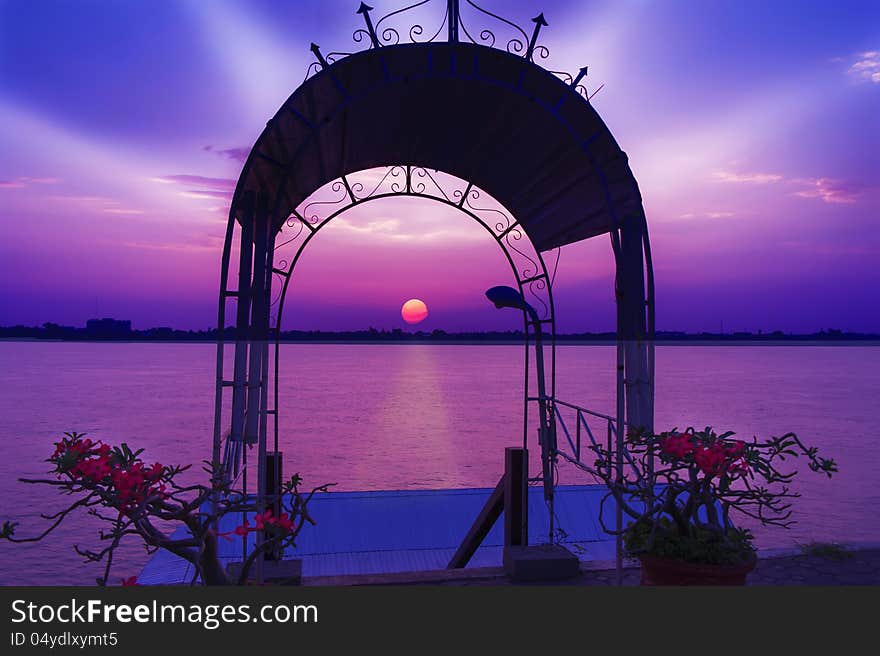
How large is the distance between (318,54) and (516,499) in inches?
198

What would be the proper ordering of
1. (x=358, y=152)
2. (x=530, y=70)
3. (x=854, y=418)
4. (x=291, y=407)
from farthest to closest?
(x=291, y=407) → (x=854, y=418) → (x=358, y=152) → (x=530, y=70)

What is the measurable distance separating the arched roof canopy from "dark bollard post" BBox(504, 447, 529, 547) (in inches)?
103

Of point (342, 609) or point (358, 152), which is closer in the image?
point (342, 609)

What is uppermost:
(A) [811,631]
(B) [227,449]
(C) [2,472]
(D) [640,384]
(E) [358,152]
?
(E) [358,152]

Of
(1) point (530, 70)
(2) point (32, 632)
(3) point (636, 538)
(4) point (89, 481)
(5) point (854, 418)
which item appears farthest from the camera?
(5) point (854, 418)

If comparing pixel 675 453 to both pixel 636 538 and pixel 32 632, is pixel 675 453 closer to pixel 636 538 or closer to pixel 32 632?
pixel 636 538

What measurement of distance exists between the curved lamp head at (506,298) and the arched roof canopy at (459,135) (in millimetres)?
850

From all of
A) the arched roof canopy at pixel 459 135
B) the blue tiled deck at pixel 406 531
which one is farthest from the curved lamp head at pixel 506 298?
the blue tiled deck at pixel 406 531

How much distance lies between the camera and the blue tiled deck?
14.8 metres

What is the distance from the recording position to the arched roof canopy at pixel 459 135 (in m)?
5.58

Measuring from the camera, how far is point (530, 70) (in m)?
5.67

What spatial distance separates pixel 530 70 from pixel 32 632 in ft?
17.5

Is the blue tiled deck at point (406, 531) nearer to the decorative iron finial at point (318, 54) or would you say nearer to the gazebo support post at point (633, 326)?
the gazebo support post at point (633, 326)

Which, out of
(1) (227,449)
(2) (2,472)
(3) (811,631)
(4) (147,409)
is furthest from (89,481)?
(4) (147,409)
